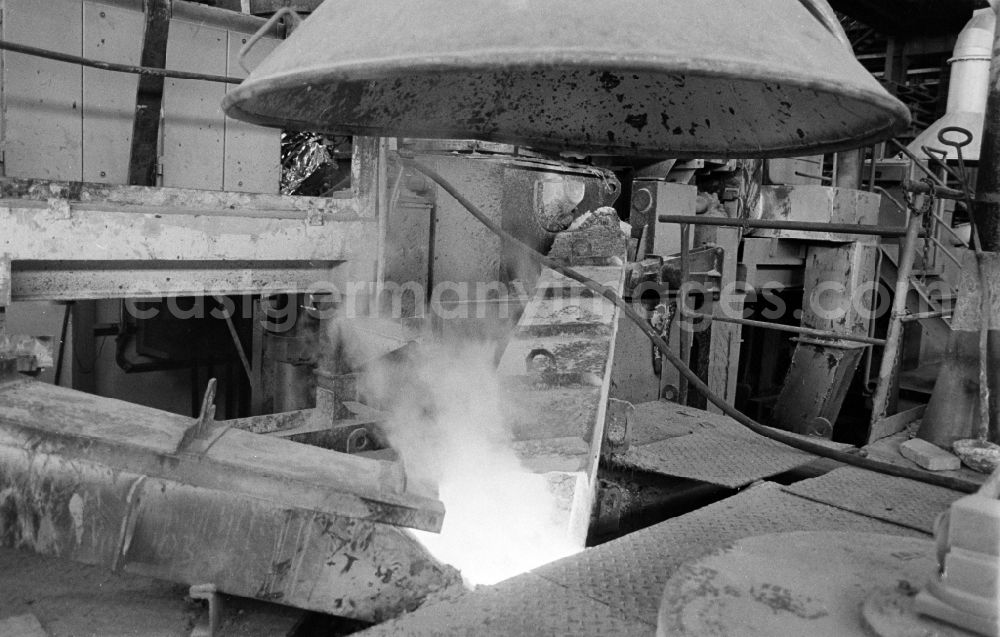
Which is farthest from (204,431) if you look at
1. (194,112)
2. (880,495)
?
(880,495)

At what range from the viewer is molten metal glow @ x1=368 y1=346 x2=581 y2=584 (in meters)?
3.00

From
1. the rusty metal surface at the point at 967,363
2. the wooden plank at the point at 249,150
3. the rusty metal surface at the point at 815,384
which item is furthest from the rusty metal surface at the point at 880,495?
the wooden plank at the point at 249,150

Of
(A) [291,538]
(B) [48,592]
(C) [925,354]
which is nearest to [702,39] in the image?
(A) [291,538]

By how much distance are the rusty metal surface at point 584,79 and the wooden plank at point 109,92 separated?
7.81ft

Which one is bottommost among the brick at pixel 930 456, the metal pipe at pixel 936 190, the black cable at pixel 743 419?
the brick at pixel 930 456

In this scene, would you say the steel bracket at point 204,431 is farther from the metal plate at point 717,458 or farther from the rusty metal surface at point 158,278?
the metal plate at point 717,458

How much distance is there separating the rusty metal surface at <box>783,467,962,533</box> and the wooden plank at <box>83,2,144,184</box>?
316cm

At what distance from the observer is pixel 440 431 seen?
3660 mm

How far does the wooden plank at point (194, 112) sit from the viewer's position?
141 inches

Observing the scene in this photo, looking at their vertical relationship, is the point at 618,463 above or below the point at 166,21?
below

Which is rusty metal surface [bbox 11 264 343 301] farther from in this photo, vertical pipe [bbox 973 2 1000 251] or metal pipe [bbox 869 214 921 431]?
vertical pipe [bbox 973 2 1000 251]

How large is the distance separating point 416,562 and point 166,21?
2554 mm

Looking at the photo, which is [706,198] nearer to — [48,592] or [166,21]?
[166,21]

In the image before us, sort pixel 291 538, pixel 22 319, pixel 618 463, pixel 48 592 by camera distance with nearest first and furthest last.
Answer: pixel 291 538
pixel 48 592
pixel 618 463
pixel 22 319
